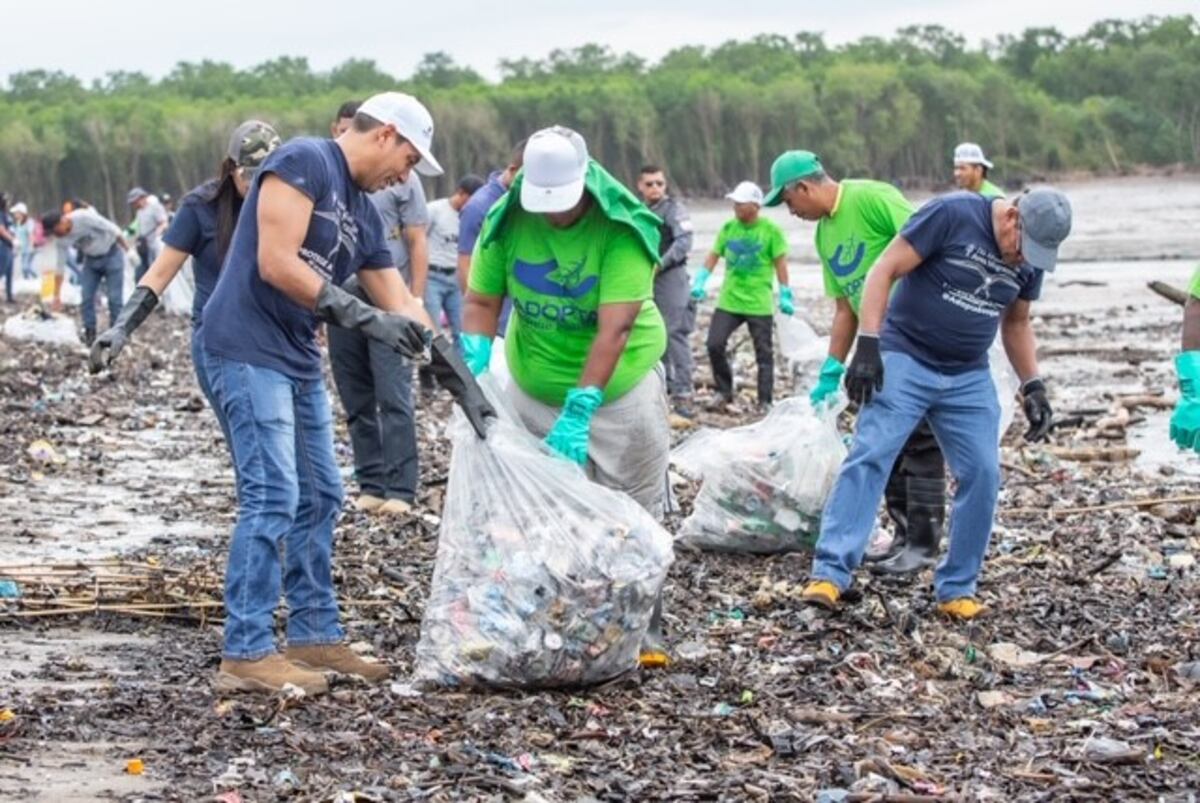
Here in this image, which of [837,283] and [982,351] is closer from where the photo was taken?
[982,351]

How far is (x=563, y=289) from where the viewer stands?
6285mm

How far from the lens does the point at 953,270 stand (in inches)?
281

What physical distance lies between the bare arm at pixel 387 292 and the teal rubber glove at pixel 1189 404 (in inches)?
110

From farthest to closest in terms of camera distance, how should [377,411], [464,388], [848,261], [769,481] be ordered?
[377,411], [769,481], [848,261], [464,388]

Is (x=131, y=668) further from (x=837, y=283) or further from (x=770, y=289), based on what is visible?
(x=770, y=289)

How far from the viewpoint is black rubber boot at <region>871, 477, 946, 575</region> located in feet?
26.9

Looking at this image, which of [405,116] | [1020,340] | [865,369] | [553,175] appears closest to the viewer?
[405,116]

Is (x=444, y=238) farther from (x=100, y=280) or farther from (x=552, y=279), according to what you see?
(x=552, y=279)

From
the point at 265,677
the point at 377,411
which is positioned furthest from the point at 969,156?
the point at 265,677

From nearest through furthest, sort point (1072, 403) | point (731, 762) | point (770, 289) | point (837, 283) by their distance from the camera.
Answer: point (731, 762)
point (837, 283)
point (770, 289)
point (1072, 403)

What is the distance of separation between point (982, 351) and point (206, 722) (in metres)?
3.25

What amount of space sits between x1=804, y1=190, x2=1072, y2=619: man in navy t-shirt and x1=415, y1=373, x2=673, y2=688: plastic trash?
4.32ft

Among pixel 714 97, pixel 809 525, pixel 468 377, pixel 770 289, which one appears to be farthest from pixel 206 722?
pixel 714 97

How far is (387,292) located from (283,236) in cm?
70
